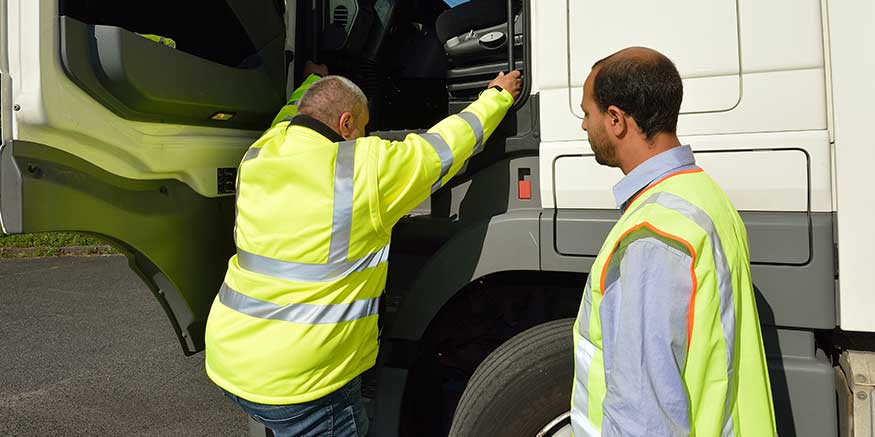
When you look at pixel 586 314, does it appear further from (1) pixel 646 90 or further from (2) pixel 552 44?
(2) pixel 552 44

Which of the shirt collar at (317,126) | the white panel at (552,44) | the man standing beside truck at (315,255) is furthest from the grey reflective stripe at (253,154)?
the white panel at (552,44)

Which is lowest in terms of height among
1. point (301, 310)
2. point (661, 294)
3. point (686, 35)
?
point (301, 310)

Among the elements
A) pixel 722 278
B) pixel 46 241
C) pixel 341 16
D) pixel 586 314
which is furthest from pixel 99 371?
pixel 46 241

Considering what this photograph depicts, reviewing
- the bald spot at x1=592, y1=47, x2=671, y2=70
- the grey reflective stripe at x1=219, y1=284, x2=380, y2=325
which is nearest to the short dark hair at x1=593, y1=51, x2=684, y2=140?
the bald spot at x1=592, y1=47, x2=671, y2=70

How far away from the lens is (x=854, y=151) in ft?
4.77

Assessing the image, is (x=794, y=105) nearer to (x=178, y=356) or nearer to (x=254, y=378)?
(x=254, y=378)

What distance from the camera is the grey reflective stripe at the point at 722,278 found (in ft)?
3.43

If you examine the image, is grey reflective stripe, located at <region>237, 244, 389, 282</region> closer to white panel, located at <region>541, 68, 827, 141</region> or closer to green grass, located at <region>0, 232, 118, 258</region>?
white panel, located at <region>541, 68, 827, 141</region>

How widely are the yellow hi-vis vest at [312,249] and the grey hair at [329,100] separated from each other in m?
0.09

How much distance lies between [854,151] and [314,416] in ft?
5.12

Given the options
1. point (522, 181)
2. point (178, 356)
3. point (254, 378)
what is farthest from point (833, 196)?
point (178, 356)

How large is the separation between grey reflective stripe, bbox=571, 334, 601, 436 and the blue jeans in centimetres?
74

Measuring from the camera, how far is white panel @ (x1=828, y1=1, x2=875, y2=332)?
1442mm

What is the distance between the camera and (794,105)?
4.96 ft
